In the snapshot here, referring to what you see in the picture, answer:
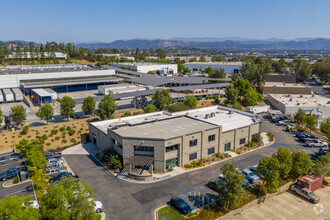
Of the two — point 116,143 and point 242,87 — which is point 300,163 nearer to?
point 116,143

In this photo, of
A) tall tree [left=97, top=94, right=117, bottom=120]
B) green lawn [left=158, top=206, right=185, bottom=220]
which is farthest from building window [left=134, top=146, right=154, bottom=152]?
tall tree [left=97, top=94, right=117, bottom=120]

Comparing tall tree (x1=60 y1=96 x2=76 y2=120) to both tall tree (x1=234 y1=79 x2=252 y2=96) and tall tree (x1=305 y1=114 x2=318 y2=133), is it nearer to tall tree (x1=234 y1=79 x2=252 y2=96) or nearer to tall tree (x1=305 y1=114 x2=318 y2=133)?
tall tree (x1=305 y1=114 x2=318 y2=133)

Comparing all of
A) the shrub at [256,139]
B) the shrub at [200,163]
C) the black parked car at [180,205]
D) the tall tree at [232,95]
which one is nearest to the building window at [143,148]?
the shrub at [200,163]

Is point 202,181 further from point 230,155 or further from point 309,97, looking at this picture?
point 309,97

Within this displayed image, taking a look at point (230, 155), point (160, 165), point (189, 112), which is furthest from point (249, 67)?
point (160, 165)

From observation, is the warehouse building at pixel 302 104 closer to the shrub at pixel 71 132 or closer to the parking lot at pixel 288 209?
the parking lot at pixel 288 209

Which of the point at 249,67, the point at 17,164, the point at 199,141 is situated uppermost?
the point at 249,67
